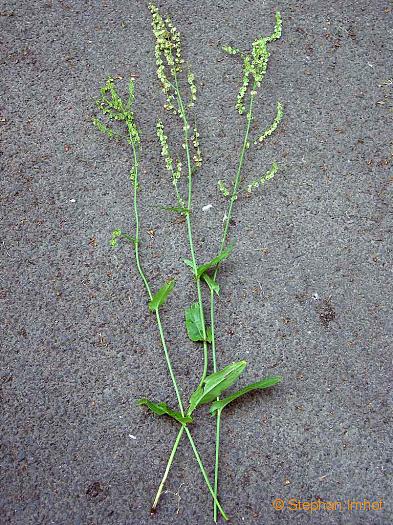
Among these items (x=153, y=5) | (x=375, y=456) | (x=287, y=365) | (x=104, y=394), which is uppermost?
(x=153, y=5)

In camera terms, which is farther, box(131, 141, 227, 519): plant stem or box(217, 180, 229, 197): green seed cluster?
box(217, 180, 229, 197): green seed cluster

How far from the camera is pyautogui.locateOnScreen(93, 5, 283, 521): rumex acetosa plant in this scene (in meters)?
1.53

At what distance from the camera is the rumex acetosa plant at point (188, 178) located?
1.53 meters

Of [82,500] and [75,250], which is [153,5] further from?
[82,500]

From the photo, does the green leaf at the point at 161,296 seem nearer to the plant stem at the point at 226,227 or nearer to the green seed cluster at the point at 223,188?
the plant stem at the point at 226,227

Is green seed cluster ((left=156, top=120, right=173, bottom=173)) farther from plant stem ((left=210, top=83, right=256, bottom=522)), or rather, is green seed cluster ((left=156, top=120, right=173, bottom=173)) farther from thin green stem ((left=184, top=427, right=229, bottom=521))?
thin green stem ((left=184, top=427, right=229, bottom=521))

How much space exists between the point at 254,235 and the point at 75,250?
47 centimetres

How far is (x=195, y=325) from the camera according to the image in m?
1.65

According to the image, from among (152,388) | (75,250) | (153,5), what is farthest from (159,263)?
(153,5)

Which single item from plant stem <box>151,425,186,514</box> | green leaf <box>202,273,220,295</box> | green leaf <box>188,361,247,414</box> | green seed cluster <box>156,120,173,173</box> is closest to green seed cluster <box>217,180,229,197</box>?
green seed cluster <box>156,120,173,173</box>

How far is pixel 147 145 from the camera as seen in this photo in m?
1.92

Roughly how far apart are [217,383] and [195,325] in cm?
19

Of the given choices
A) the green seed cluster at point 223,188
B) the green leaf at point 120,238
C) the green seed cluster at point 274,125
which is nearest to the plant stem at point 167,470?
the green leaf at point 120,238

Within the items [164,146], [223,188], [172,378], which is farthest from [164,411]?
[164,146]
